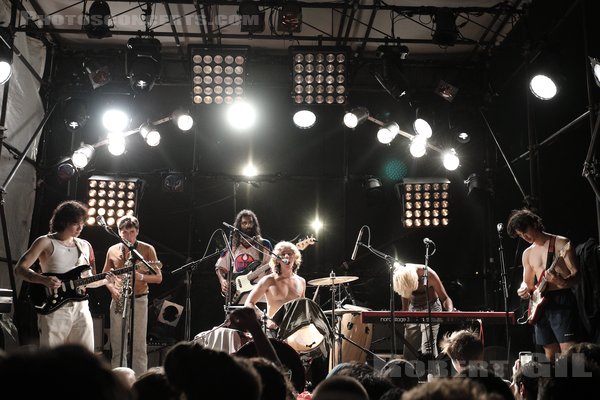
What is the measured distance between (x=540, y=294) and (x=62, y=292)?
4.95 meters

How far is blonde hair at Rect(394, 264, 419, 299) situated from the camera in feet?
26.5

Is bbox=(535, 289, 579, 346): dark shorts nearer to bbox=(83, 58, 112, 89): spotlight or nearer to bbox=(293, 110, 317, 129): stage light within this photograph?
bbox=(293, 110, 317, 129): stage light

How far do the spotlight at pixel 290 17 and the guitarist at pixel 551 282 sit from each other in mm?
4164

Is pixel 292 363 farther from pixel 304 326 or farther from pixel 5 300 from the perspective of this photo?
pixel 5 300

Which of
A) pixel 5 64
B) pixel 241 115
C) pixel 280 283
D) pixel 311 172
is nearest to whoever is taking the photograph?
pixel 5 64

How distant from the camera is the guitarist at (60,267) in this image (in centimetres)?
605

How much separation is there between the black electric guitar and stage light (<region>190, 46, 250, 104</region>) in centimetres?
397

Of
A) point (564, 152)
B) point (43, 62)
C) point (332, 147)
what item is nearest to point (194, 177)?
point (332, 147)

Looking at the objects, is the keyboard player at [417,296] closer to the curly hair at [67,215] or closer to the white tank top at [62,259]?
the white tank top at [62,259]

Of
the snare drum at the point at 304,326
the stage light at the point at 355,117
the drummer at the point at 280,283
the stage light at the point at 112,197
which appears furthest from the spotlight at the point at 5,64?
the stage light at the point at 355,117

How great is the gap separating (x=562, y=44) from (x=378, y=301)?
4.93 meters

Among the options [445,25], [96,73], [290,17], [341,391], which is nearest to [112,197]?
[96,73]

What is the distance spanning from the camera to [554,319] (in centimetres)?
619

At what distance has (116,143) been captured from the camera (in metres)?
9.76
